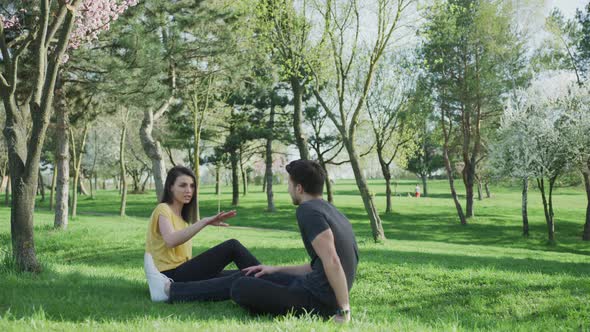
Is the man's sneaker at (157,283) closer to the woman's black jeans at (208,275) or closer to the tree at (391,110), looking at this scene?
the woman's black jeans at (208,275)

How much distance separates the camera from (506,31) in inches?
1216

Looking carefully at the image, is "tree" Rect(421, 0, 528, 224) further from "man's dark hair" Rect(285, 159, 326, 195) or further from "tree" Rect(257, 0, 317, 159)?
"man's dark hair" Rect(285, 159, 326, 195)

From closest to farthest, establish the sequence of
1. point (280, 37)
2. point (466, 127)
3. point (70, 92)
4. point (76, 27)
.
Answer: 1. point (76, 27)
2. point (280, 37)
3. point (70, 92)
4. point (466, 127)

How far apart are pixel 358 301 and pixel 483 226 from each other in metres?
27.5

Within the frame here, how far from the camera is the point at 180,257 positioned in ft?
19.0

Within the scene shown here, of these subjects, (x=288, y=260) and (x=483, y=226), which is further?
(x=483, y=226)

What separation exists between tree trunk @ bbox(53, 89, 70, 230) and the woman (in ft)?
41.5

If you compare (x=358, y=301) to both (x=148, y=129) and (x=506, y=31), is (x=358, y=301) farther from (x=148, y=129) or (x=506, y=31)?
(x=506, y=31)

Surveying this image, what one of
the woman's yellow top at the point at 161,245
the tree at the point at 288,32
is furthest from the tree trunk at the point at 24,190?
the tree at the point at 288,32

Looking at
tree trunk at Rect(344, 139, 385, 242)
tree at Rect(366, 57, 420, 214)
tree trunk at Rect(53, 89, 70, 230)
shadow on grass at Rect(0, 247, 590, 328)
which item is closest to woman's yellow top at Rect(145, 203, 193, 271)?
shadow on grass at Rect(0, 247, 590, 328)

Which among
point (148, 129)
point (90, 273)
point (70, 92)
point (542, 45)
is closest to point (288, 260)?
point (90, 273)

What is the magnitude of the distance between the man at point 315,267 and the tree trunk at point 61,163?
14203 millimetres

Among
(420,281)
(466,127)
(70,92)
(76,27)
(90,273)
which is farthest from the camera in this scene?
(466,127)

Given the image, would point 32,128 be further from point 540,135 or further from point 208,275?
point 540,135
